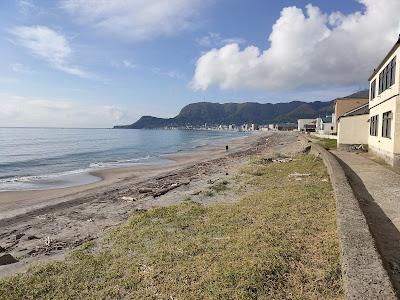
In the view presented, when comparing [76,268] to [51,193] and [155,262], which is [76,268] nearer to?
[155,262]

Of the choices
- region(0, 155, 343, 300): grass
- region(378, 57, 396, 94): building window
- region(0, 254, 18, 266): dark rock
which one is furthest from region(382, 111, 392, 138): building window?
region(0, 254, 18, 266): dark rock

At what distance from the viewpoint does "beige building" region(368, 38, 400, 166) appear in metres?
18.5

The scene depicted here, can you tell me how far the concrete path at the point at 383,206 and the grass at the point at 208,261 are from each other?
1.02 metres

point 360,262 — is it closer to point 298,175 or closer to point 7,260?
point 7,260

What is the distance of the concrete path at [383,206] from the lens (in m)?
7.20

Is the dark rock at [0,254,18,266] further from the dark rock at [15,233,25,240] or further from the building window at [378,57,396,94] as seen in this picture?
the building window at [378,57,396,94]

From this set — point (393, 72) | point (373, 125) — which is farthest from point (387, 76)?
point (373, 125)

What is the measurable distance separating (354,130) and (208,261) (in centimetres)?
2902

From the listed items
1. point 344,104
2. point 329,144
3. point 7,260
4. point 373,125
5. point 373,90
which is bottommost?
point 7,260

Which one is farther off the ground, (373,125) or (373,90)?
(373,90)

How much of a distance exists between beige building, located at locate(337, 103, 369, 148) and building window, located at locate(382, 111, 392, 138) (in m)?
9.11

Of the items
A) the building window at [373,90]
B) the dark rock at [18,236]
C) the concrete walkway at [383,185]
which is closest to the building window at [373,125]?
the building window at [373,90]

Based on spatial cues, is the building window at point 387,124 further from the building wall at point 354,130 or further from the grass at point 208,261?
the grass at point 208,261

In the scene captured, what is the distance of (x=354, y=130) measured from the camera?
32031 mm
